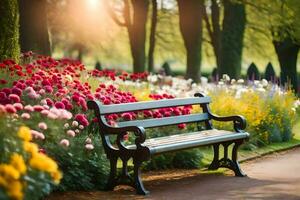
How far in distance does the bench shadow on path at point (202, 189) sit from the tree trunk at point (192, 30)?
11.8 meters

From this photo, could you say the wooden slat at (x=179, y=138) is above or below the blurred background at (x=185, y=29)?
below

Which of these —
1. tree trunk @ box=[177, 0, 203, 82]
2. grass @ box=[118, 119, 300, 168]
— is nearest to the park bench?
grass @ box=[118, 119, 300, 168]

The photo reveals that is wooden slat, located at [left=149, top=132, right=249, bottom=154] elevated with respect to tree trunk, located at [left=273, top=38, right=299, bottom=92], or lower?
lower

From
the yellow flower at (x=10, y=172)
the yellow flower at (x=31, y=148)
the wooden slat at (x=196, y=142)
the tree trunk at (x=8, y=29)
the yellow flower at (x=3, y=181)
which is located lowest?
the wooden slat at (x=196, y=142)

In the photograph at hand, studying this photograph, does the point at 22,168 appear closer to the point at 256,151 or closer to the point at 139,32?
the point at 256,151

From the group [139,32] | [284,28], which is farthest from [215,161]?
[284,28]

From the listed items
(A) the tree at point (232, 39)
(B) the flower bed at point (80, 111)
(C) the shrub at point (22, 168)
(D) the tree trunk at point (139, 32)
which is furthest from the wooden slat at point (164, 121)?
(D) the tree trunk at point (139, 32)

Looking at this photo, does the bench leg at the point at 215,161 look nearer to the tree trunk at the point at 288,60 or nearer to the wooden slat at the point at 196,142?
the wooden slat at the point at 196,142

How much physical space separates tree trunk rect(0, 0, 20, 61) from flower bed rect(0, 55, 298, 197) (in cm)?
56

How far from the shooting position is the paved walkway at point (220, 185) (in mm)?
7523

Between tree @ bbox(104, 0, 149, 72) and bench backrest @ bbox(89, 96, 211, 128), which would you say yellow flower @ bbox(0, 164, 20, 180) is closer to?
bench backrest @ bbox(89, 96, 211, 128)

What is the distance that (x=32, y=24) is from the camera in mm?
14828

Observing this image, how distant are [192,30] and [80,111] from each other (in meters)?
12.2

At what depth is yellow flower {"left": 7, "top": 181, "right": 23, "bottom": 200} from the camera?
4371 mm
